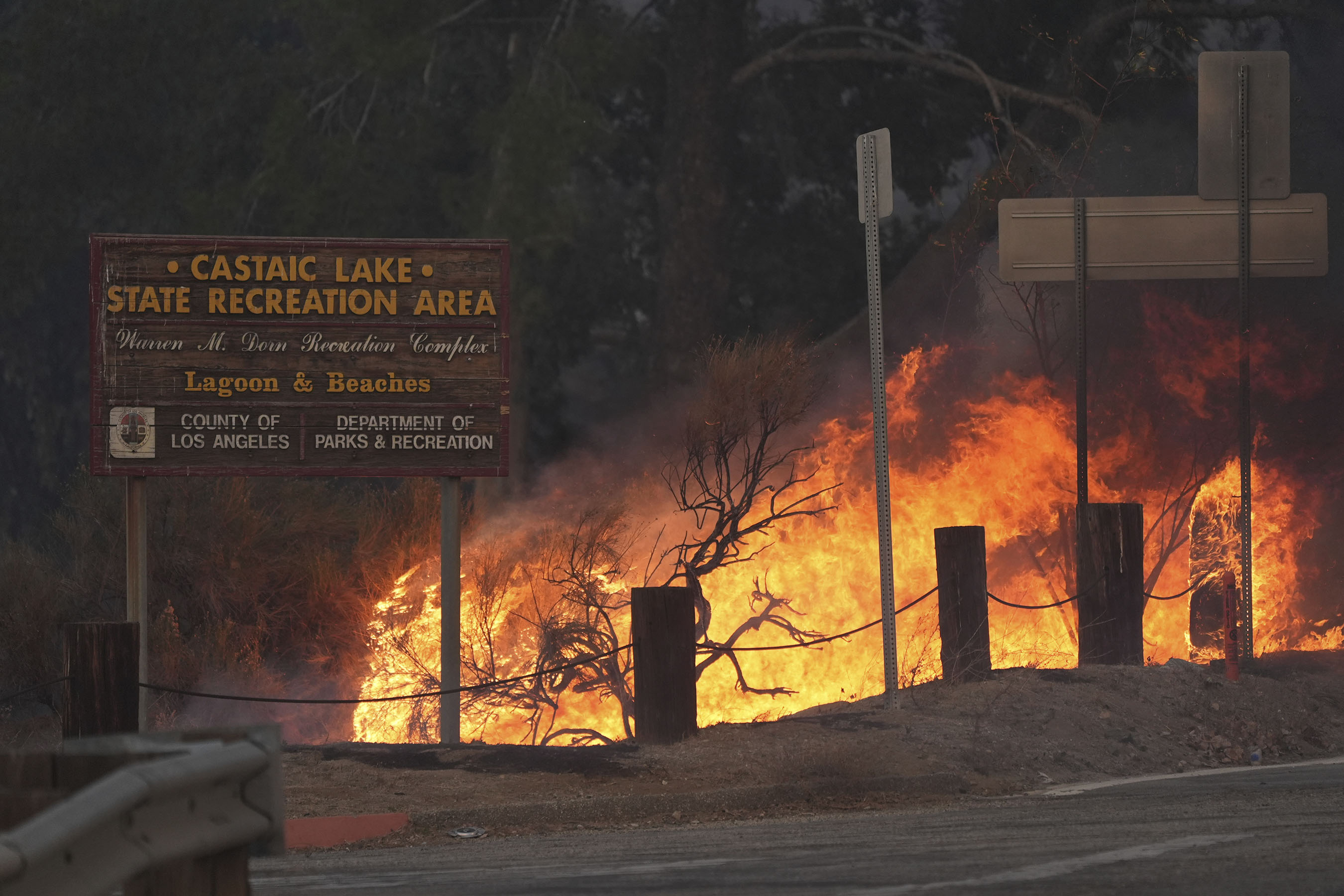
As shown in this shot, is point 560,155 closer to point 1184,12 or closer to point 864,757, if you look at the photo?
point 1184,12

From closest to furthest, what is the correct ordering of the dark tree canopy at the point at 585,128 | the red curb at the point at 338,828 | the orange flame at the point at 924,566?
1. the red curb at the point at 338,828
2. the orange flame at the point at 924,566
3. the dark tree canopy at the point at 585,128

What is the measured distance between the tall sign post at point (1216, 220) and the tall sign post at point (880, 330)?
11.2ft

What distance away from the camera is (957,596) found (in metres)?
12.5

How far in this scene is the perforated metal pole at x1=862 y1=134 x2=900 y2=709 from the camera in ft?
38.3

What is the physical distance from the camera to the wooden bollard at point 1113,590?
13.3 meters

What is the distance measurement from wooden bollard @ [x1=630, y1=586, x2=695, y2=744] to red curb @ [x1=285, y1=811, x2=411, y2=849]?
2.04 meters

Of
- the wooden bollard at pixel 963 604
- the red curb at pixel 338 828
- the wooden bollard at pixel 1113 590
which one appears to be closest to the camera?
the red curb at pixel 338 828

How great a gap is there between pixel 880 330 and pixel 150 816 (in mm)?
8079

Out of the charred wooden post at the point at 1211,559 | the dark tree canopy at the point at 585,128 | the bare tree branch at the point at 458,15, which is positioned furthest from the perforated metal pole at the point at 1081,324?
the bare tree branch at the point at 458,15

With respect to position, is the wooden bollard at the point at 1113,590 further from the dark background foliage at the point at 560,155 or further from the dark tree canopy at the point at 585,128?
the dark tree canopy at the point at 585,128

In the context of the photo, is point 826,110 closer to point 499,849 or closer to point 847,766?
point 847,766

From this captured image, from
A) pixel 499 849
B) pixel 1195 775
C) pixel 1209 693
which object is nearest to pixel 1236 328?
pixel 1209 693

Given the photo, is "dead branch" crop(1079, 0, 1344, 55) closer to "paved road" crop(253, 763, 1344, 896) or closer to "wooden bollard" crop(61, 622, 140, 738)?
"paved road" crop(253, 763, 1344, 896)

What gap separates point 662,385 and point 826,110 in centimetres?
559
